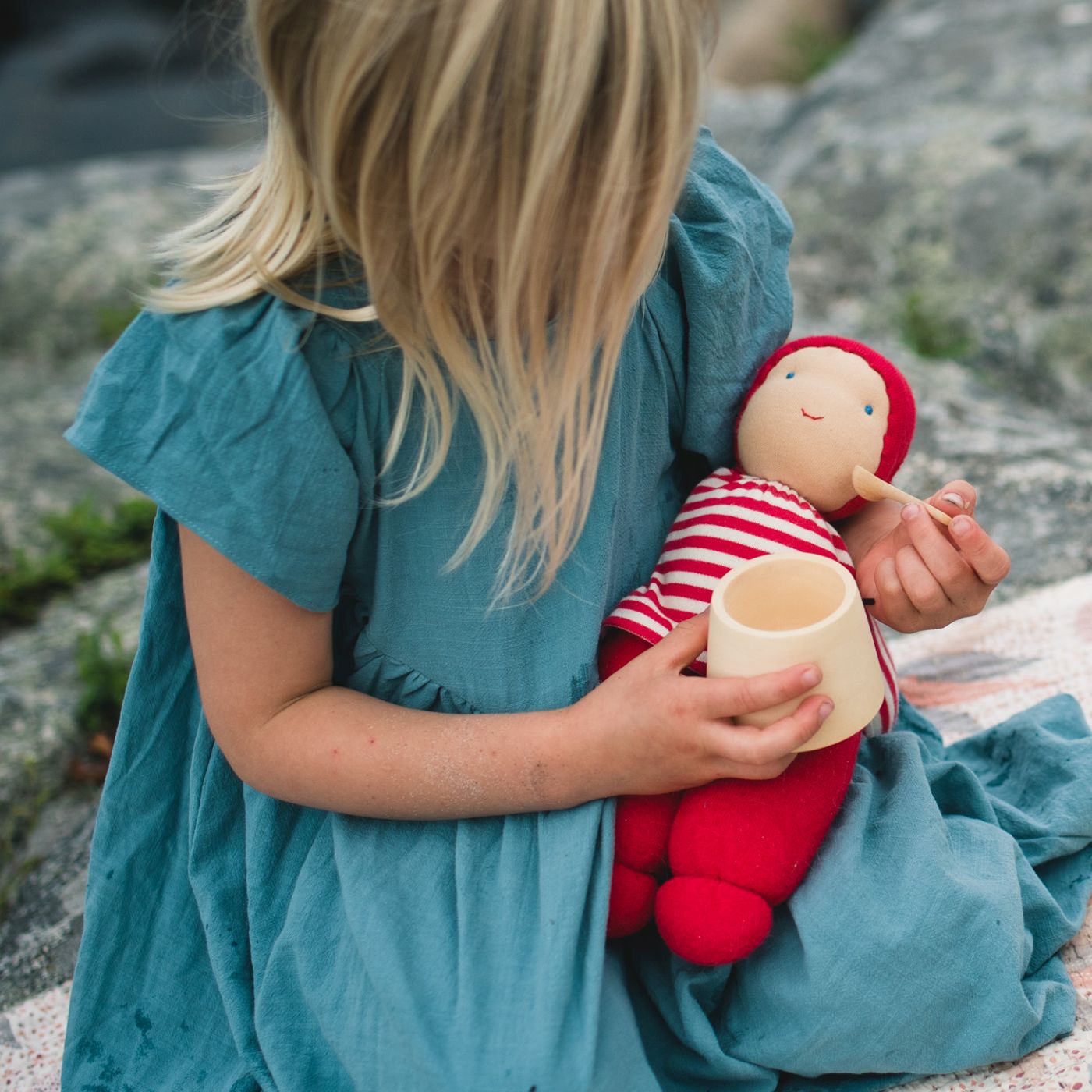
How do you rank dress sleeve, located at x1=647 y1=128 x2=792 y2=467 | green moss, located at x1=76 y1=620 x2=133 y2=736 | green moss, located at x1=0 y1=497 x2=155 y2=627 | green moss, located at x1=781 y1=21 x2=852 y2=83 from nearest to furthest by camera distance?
dress sleeve, located at x1=647 y1=128 x2=792 y2=467 < green moss, located at x1=76 y1=620 x2=133 y2=736 < green moss, located at x1=0 y1=497 x2=155 y2=627 < green moss, located at x1=781 y1=21 x2=852 y2=83

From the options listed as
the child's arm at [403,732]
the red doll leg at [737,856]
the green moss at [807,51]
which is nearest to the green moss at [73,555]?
→ the child's arm at [403,732]

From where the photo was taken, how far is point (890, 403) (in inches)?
41.8

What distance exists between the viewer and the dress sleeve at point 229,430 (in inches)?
33.5

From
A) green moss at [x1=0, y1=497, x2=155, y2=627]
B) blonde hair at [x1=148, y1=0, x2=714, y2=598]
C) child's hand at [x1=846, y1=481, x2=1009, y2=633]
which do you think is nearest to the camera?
blonde hair at [x1=148, y1=0, x2=714, y2=598]

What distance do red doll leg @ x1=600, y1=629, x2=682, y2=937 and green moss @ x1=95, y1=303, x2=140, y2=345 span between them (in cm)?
253

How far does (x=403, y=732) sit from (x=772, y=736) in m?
0.30

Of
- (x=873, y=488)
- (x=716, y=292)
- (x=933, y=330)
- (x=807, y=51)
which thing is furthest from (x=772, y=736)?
(x=807, y=51)

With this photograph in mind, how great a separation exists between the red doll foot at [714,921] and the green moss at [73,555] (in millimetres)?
1588

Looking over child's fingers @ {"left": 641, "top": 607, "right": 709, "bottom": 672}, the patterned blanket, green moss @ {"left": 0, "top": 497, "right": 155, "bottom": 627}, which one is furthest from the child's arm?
green moss @ {"left": 0, "top": 497, "right": 155, "bottom": 627}

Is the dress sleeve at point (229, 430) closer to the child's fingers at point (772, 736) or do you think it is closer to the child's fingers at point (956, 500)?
the child's fingers at point (772, 736)

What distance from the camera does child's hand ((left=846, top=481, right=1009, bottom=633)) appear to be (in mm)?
942

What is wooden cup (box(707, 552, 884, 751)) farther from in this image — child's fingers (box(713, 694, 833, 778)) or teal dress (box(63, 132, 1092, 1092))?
teal dress (box(63, 132, 1092, 1092))

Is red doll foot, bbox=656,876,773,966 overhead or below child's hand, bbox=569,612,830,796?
below

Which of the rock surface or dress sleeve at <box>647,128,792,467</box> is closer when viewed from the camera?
dress sleeve at <box>647,128,792,467</box>
